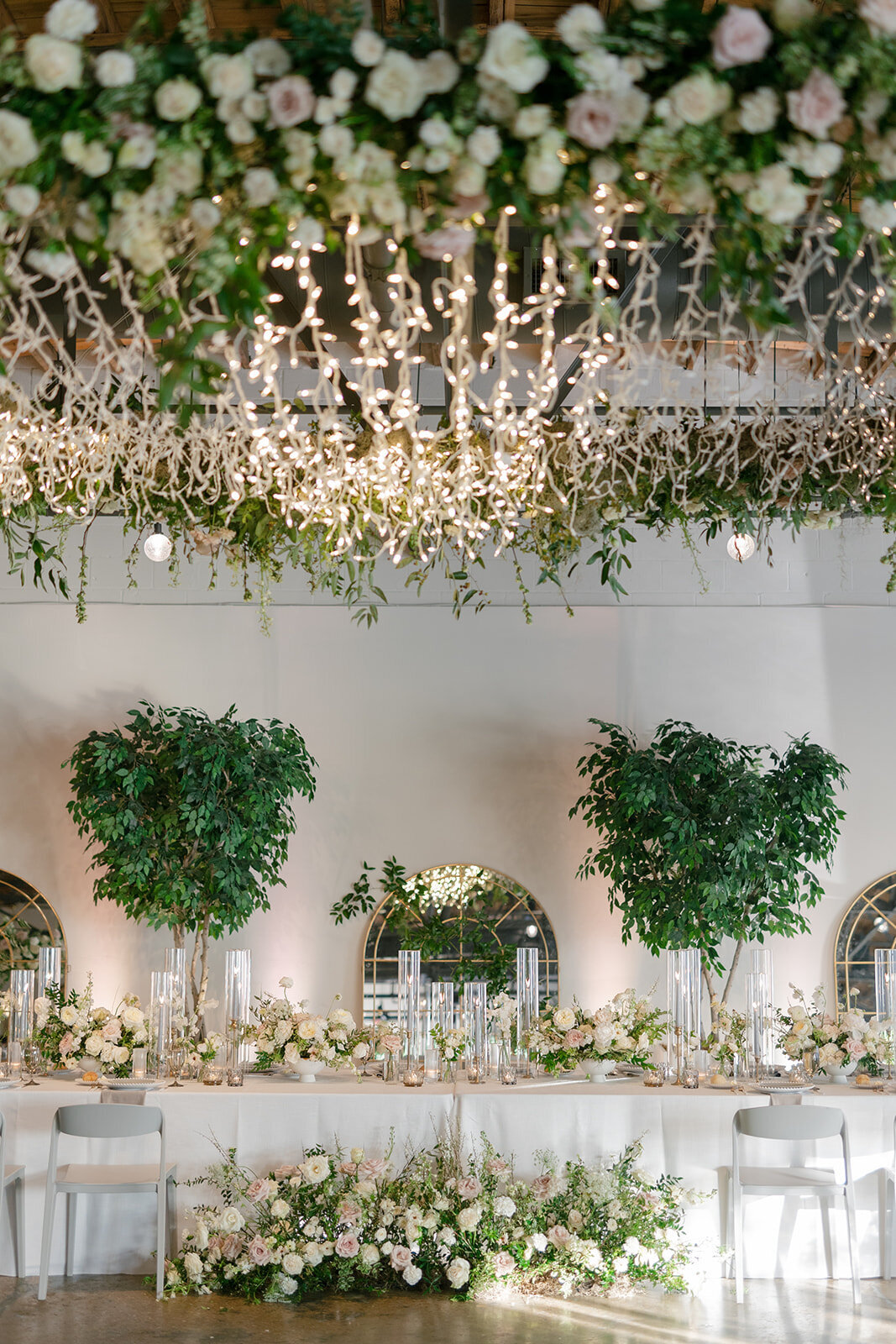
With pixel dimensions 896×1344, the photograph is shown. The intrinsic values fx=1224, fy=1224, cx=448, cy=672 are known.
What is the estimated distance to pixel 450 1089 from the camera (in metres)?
5.15

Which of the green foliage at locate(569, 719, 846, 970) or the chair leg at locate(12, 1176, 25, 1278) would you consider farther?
the green foliage at locate(569, 719, 846, 970)

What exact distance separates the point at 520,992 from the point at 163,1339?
6.80 feet

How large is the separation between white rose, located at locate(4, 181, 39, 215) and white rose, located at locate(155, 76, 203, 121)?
258mm

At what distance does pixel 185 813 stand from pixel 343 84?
529cm

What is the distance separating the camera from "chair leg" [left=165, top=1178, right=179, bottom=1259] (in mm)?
4996

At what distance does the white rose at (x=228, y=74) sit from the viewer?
200 centimetres

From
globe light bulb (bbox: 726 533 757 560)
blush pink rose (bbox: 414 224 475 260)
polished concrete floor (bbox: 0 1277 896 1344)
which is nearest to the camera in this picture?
blush pink rose (bbox: 414 224 475 260)

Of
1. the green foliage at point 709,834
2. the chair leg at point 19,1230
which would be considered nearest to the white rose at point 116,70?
the chair leg at point 19,1230

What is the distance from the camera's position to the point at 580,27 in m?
1.94

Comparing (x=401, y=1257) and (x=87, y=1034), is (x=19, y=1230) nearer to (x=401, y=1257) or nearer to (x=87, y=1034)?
(x=87, y=1034)

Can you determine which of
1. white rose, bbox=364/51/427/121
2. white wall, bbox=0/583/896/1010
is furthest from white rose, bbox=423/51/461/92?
white wall, bbox=0/583/896/1010

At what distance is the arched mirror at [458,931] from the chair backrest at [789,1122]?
2.97 m

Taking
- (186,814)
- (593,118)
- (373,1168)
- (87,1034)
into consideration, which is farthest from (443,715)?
(593,118)

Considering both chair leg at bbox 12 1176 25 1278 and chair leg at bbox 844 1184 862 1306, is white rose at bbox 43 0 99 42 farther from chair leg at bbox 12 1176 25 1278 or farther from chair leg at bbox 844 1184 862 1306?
chair leg at bbox 844 1184 862 1306
